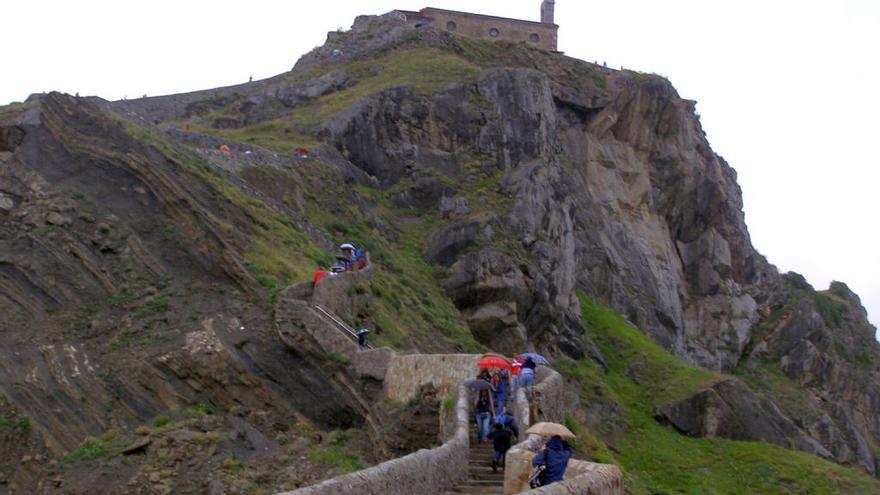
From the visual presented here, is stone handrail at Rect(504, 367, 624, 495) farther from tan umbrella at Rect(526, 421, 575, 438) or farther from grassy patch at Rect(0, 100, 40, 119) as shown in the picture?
grassy patch at Rect(0, 100, 40, 119)

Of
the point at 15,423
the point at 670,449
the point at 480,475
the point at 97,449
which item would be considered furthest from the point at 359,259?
the point at 480,475

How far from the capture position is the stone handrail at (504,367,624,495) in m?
12.9

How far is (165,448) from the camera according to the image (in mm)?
21797

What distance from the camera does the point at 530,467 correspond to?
15461 millimetres

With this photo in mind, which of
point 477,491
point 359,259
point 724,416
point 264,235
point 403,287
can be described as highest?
point 264,235

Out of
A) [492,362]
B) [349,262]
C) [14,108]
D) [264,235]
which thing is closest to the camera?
[492,362]

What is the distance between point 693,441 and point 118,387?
795 inches

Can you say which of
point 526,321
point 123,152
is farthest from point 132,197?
point 526,321

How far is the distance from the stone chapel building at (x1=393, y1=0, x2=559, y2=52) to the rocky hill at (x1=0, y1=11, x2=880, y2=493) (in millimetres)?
Result: 5105

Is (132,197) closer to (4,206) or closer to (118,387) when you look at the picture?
(4,206)

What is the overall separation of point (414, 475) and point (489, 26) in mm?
53865

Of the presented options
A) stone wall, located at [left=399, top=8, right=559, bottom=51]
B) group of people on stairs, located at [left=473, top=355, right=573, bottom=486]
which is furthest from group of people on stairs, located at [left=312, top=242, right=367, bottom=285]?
stone wall, located at [left=399, top=8, right=559, bottom=51]

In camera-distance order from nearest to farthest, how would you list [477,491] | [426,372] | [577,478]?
[577,478]
[477,491]
[426,372]

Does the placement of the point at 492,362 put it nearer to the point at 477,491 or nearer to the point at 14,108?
the point at 477,491
